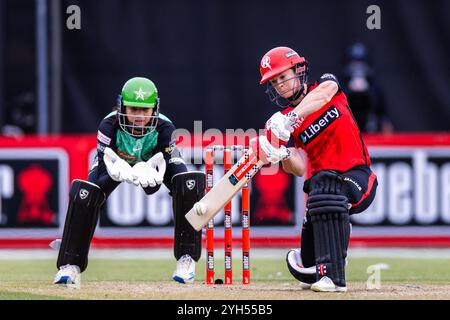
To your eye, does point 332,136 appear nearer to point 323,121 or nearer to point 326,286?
point 323,121

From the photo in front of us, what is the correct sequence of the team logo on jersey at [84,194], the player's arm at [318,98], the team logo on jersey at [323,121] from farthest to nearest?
the team logo on jersey at [84,194]
the team logo on jersey at [323,121]
the player's arm at [318,98]

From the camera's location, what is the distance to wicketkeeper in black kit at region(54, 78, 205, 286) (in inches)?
324

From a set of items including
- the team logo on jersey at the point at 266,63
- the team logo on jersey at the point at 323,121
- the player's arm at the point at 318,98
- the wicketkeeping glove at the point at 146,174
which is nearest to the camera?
the player's arm at the point at 318,98

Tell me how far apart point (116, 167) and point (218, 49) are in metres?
6.15

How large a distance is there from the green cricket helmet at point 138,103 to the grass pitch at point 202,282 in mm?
1107

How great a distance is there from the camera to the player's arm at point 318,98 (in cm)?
771

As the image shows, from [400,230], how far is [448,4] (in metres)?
3.14

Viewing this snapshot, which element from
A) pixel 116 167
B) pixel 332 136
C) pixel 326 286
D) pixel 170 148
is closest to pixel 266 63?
pixel 332 136

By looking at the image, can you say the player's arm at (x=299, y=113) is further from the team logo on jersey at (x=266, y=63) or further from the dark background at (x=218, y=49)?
the dark background at (x=218, y=49)

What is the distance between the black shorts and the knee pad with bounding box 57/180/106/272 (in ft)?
5.00

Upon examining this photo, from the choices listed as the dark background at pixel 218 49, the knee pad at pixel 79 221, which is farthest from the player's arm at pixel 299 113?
the dark background at pixel 218 49

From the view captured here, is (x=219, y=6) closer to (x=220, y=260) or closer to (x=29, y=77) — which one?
(x=29, y=77)

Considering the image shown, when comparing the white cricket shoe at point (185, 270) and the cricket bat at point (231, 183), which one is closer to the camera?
the cricket bat at point (231, 183)

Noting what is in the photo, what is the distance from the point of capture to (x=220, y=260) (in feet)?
37.9
